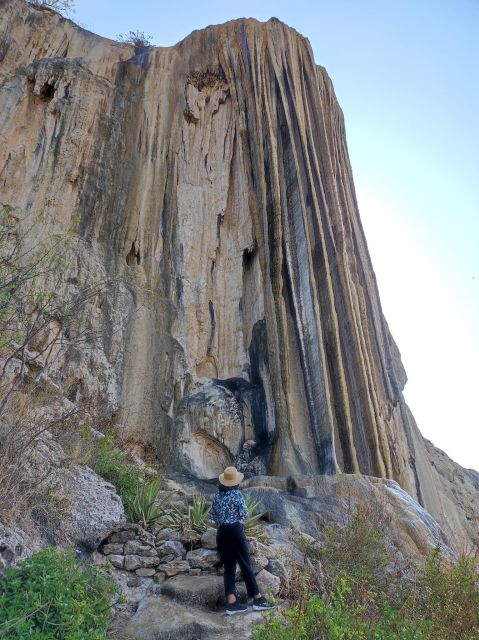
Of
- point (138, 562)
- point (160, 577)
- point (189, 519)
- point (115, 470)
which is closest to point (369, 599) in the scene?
point (160, 577)

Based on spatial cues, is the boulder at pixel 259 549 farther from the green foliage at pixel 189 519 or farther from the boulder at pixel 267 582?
the green foliage at pixel 189 519

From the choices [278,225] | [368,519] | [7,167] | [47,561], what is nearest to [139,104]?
[7,167]

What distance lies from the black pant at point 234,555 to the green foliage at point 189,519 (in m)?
1.04

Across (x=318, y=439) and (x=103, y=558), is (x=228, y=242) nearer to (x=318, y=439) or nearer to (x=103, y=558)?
(x=318, y=439)

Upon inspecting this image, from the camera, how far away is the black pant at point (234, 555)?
551 cm

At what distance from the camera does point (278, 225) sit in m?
14.6

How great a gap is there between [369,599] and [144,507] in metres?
2.81

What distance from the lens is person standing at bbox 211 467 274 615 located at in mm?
5398

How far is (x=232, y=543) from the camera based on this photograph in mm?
5719

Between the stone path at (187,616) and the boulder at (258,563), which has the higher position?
the boulder at (258,563)

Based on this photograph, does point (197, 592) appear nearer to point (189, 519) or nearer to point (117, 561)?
point (117, 561)

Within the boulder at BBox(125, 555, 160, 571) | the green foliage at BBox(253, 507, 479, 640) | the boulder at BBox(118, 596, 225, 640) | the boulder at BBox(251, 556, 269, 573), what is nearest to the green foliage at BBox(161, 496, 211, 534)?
the boulder at BBox(125, 555, 160, 571)

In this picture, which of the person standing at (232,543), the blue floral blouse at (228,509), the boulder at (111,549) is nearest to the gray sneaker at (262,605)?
the person standing at (232,543)

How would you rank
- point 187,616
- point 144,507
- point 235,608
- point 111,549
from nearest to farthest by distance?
1. point 187,616
2. point 235,608
3. point 111,549
4. point 144,507
